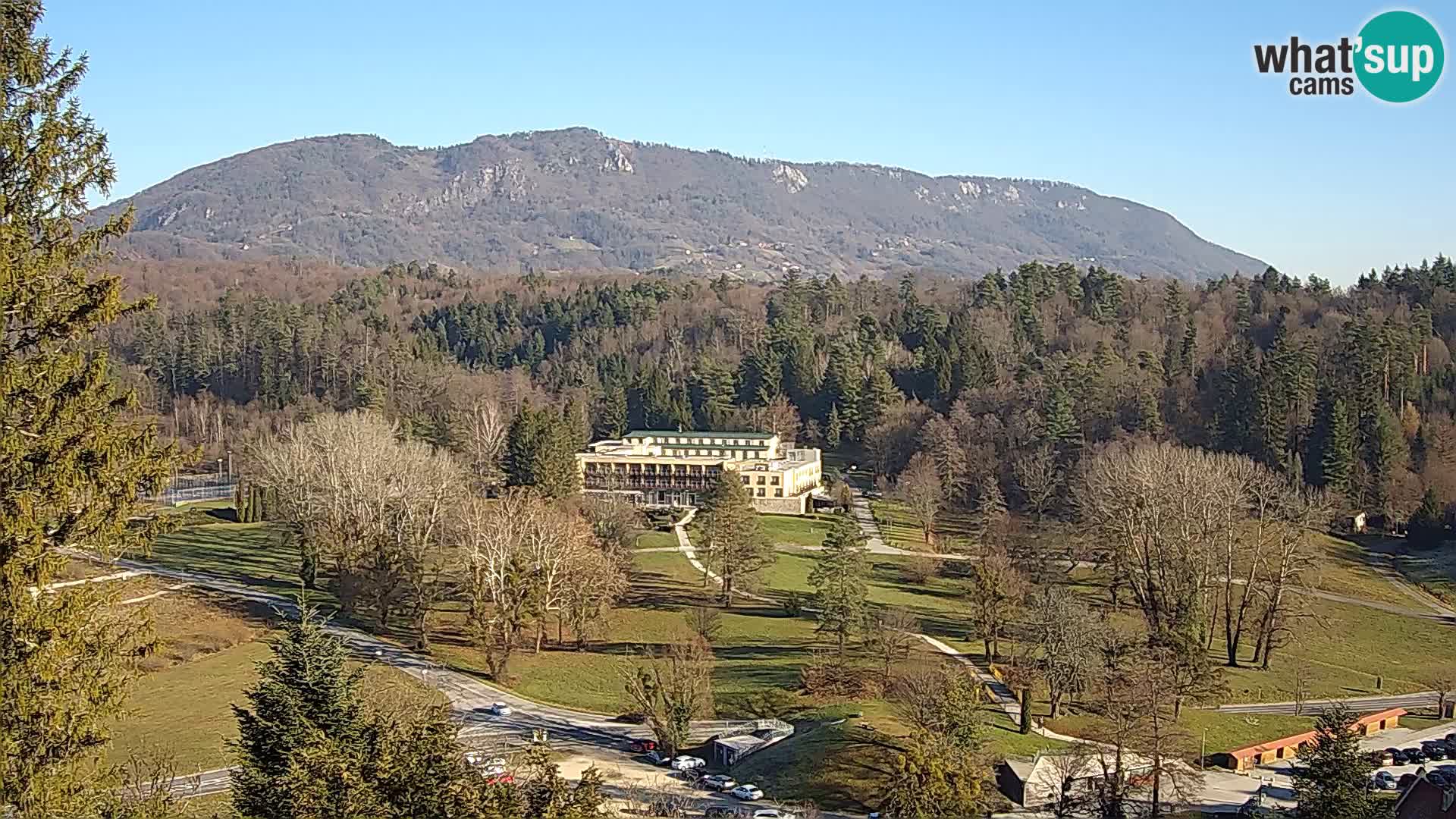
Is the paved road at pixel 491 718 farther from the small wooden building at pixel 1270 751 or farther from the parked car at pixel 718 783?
the small wooden building at pixel 1270 751

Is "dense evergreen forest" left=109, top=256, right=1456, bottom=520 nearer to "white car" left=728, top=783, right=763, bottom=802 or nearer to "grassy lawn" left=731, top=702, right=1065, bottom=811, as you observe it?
"grassy lawn" left=731, top=702, right=1065, bottom=811

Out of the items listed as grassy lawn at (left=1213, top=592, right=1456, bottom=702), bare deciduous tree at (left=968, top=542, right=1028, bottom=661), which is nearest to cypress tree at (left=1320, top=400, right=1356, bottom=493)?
grassy lawn at (left=1213, top=592, right=1456, bottom=702)

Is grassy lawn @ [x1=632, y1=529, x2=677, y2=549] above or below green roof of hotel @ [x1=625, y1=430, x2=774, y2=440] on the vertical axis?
below

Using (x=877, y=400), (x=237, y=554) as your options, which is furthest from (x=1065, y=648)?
(x=877, y=400)

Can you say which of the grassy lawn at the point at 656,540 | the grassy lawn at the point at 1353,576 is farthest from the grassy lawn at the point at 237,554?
the grassy lawn at the point at 1353,576

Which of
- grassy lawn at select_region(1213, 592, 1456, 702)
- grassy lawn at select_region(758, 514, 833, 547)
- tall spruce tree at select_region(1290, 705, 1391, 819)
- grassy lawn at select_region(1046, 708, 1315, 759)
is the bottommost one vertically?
grassy lawn at select_region(1046, 708, 1315, 759)

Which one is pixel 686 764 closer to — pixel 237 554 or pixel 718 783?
pixel 718 783

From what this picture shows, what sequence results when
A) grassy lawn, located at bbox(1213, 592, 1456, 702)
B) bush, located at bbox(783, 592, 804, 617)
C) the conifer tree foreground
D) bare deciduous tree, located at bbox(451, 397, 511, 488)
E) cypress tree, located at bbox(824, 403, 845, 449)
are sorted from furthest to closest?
cypress tree, located at bbox(824, 403, 845, 449)
bare deciduous tree, located at bbox(451, 397, 511, 488)
bush, located at bbox(783, 592, 804, 617)
grassy lawn, located at bbox(1213, 592, 1456, 702)
the conifer tree foreground
